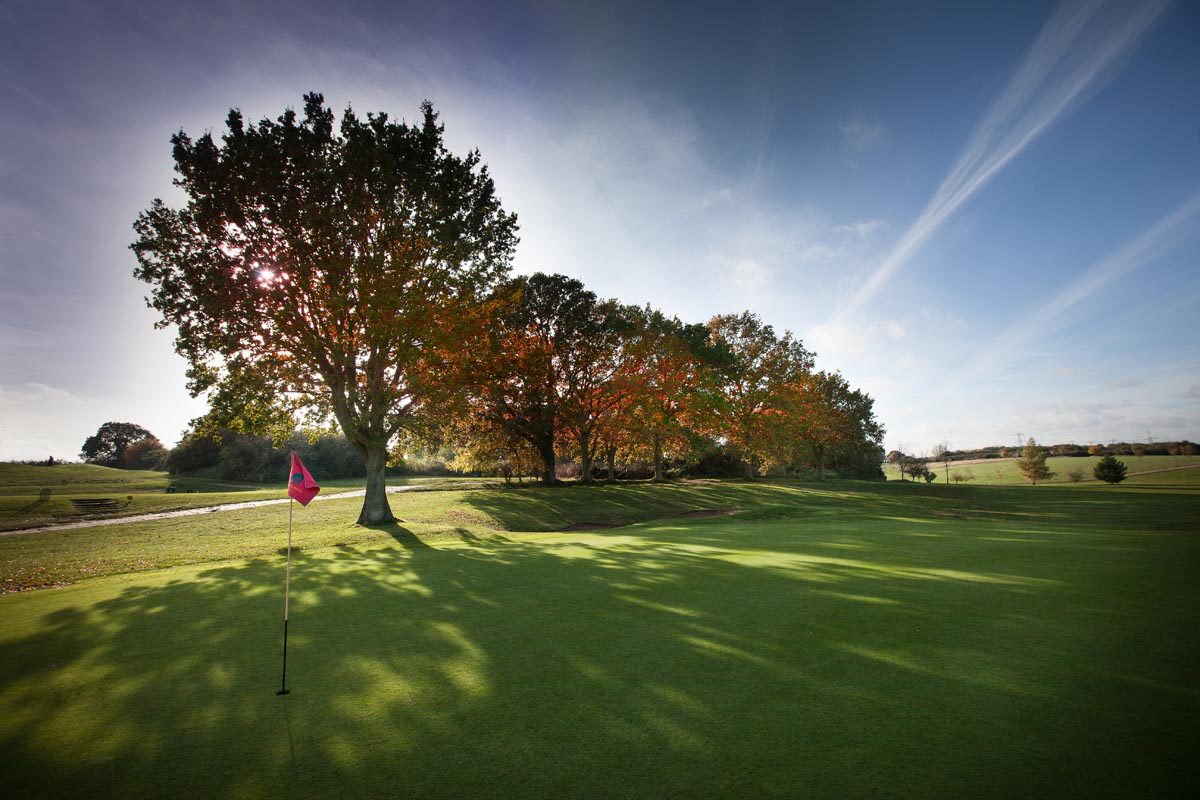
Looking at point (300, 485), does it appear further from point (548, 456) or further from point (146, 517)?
point (548, 456)

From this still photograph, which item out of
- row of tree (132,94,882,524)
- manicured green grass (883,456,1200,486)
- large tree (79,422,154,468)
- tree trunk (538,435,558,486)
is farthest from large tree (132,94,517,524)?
large tree (79,422,154,468)

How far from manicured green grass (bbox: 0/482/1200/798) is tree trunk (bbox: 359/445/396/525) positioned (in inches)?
439

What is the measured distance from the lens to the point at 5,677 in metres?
4.82

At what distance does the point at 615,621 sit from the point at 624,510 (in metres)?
22.3

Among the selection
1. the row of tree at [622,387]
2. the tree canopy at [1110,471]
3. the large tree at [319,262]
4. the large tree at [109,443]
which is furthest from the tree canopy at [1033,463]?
the large tree at [109,443]

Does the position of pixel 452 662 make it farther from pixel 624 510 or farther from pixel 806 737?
pixel 624 510

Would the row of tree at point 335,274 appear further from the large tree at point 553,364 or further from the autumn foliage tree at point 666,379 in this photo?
the autumn foliage tree at point 666,379

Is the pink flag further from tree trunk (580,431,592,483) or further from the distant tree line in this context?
the distant tree line

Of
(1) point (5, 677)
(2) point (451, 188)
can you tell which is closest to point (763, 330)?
(2) point (451, 188)

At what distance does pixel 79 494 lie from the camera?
110 ft

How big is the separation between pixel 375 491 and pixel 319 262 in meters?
9.64

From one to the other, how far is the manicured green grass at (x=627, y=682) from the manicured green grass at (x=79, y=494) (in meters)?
23.1

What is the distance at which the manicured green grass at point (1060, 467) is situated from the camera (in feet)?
208

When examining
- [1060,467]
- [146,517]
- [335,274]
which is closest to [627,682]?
[335,274]
